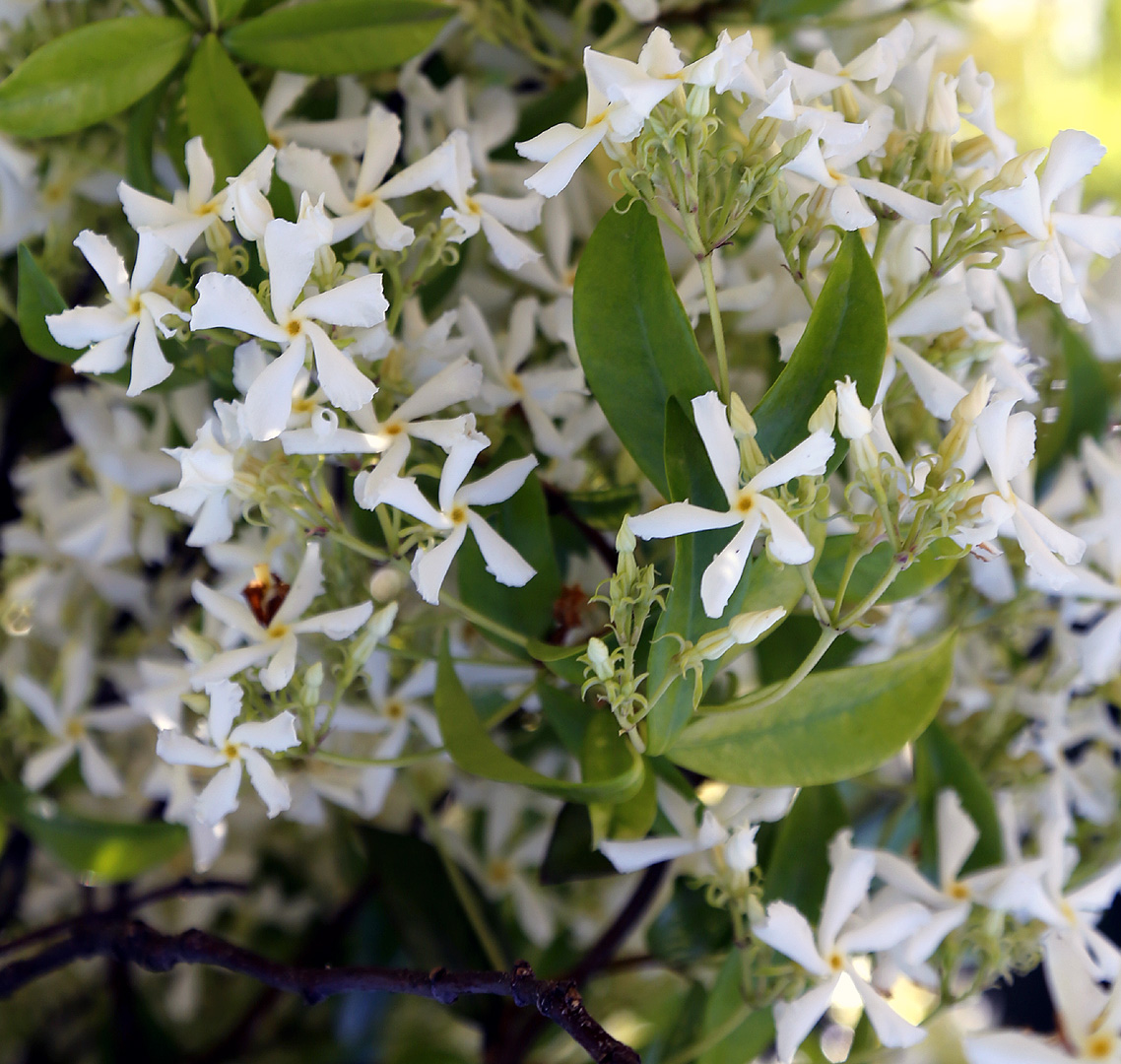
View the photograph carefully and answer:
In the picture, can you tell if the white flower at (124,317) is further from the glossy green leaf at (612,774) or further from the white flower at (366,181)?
the glossy green leaf at (612,774)

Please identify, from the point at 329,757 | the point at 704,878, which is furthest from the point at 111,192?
the point at 704,878

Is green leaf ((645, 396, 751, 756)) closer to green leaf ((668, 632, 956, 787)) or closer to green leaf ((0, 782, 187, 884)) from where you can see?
green leaf ((668, 632, 956, 787))

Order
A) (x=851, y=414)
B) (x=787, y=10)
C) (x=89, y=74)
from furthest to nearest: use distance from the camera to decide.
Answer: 1. (x=787, y=10)
2. (x=89, y=74)
3. (x=851, y=414)

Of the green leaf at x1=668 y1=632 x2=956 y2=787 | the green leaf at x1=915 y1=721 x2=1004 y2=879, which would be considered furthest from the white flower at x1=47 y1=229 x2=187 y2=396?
the green leaf at x1=915 y1=721 x2=1004 y2=879

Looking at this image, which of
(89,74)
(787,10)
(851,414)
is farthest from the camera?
(787,10)

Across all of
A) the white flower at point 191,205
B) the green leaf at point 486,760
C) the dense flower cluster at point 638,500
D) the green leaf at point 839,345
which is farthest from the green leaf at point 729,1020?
the white flower at point 191,205

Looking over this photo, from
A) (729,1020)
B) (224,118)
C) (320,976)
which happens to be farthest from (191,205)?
(729,1020)

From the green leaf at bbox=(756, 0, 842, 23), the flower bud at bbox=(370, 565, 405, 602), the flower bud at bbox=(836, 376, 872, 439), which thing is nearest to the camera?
the flower bud at bbox=(836, 376, 872, 439)

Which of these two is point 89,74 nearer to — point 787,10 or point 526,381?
point 526,381
